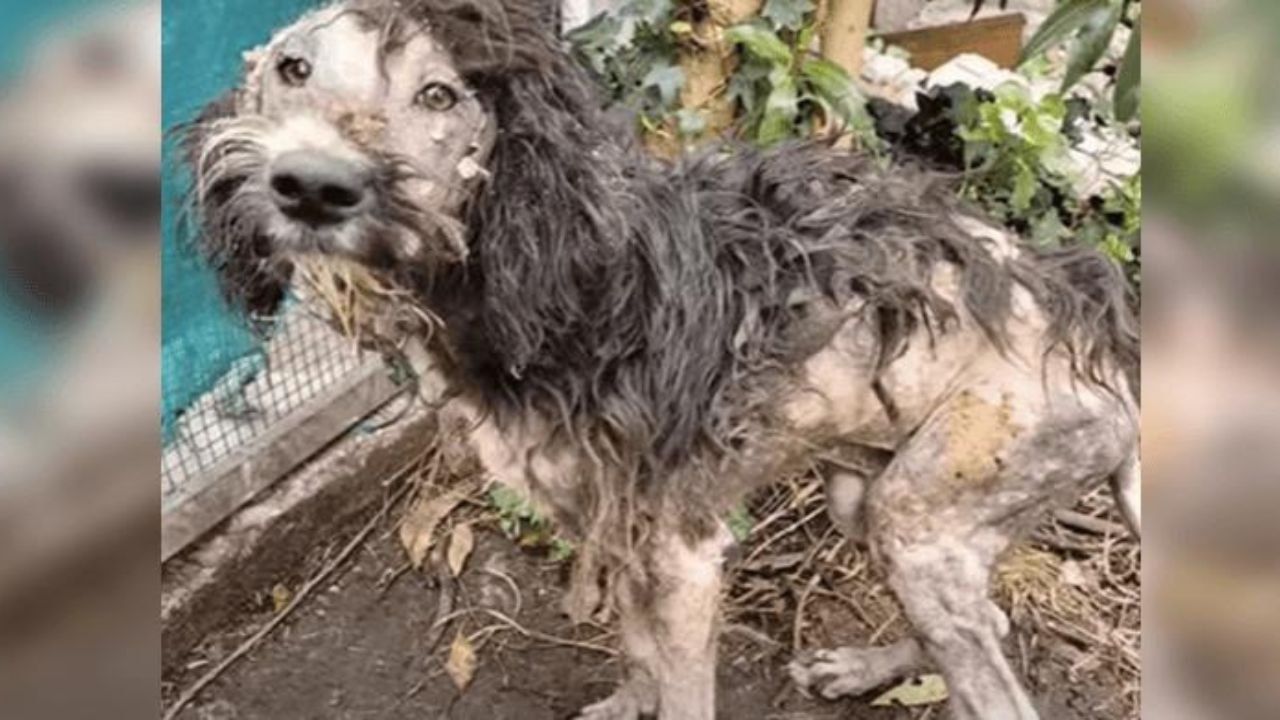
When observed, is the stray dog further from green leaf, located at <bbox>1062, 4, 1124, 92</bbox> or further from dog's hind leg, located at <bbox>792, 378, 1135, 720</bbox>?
green leaf, located at <bbox>1062, 4, 1124, 92</bbox>

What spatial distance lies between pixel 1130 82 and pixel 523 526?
5.51 ft

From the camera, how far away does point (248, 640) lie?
107 inches

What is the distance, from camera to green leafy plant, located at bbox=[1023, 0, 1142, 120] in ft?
4.45

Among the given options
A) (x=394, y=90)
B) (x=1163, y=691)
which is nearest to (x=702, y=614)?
(x=394, y=90)

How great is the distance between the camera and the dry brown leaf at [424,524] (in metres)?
2.85

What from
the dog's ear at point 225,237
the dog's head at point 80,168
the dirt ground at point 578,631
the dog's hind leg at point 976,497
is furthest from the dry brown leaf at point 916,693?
the dog's head at point 80,168

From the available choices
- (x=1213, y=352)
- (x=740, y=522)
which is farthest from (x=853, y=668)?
(x=1213, y=352)

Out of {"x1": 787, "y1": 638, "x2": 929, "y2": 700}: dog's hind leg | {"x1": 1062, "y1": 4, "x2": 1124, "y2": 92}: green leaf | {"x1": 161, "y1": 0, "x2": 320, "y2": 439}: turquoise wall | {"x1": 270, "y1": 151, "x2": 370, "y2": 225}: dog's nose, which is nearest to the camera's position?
{"x1": 1062, "y1": 4, "x2": 1124, "y2": 92}: green leaf

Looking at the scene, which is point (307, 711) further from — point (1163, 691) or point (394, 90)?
point (1163, 691)

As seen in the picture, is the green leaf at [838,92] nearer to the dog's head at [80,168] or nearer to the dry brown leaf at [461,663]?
the dry brown leaf at [461,663]

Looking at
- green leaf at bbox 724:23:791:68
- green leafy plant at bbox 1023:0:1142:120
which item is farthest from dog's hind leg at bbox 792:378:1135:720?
green leaf at bbox 724:23:791:68

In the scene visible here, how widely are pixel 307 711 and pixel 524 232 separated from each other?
1.12m

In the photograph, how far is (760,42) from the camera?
247cm

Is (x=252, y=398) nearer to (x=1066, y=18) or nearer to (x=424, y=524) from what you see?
(x=424, y=524)
